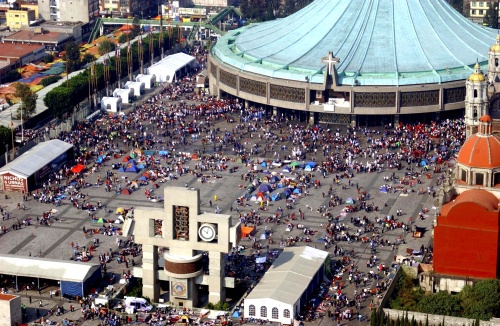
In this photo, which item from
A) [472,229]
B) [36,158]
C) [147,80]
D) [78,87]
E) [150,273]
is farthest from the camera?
[147,80]

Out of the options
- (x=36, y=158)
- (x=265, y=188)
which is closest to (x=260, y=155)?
(x=265, y=188)

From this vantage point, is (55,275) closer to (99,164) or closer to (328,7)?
(99,164)

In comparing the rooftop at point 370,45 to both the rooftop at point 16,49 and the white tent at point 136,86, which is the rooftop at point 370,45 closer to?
the white tent at point 136,86

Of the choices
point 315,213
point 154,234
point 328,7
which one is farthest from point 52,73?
point 154,234

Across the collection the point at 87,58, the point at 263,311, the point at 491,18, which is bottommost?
the point at 263,311

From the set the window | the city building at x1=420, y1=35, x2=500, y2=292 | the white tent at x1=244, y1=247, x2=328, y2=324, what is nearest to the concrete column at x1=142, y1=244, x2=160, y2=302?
the white tent at x1=244, y1=247, x2=328, y2=324

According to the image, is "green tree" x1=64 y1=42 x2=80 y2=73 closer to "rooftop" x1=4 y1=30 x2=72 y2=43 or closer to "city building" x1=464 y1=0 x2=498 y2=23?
"rooftop" x1=4 y1=30 x2=72 y2=43

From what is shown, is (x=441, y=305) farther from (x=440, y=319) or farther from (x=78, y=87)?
(x=78, y=87)
